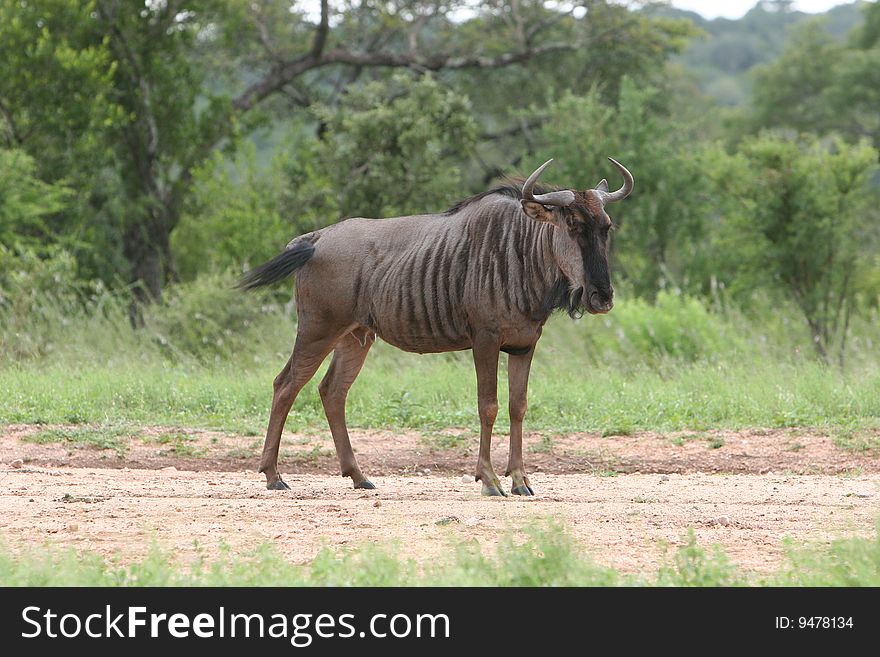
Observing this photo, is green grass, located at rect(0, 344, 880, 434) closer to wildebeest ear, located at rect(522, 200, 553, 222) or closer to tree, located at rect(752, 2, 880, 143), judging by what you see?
wildebeest ear, located at rect(522, 200, 553, 222)

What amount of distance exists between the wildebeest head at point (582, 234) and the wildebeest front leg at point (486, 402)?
68 centimetres

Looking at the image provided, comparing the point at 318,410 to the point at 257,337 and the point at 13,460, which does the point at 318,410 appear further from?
the point at 257,337

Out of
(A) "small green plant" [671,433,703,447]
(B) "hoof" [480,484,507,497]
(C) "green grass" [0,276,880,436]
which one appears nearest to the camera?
(B) "hoof" [480,484,507,497]

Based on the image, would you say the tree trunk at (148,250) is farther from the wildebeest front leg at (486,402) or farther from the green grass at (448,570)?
the green grass at (448,570)

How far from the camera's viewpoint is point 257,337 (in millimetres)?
15859

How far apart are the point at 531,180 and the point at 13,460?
4868 millimetres

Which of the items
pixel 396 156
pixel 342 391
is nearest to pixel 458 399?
pixel 342 391

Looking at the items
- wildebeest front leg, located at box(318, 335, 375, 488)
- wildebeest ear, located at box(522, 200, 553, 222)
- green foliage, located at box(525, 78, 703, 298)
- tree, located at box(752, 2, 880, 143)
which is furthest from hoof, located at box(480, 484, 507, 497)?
tree, located at box(752, 2, 880, 143)

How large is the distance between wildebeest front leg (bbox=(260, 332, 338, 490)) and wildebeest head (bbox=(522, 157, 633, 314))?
1844 millimetres

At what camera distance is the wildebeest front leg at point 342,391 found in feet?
28.7

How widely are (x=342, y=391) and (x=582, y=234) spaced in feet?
7.29

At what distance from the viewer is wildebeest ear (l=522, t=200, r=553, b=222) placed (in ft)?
25.4

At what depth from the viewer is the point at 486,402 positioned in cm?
802
